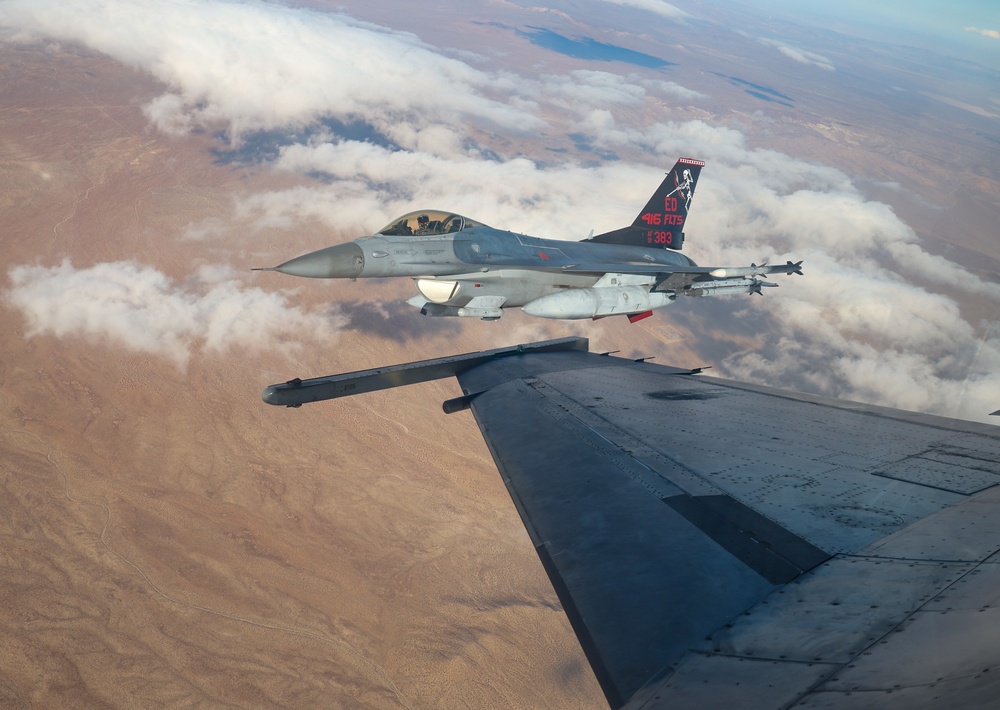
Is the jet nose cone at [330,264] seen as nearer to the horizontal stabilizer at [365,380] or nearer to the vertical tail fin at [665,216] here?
the horizontal stabilizer at [365,380]

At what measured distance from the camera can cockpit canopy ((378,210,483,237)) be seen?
20406 mm

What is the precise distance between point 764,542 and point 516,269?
55.1ft

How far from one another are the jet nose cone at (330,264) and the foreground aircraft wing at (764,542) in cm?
576

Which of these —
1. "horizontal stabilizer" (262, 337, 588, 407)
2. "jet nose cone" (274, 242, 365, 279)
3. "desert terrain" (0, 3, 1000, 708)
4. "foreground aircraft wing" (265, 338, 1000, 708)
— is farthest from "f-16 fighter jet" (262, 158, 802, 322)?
"desert terrain" (0, 3, 1000, 708)

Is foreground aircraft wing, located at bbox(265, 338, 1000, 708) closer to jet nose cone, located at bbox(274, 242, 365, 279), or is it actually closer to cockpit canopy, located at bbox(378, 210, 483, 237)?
jet nose cone, located at bbox(274, 242, 365, 279)

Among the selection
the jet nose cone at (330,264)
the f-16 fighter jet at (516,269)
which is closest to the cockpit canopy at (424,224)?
the f-16 fighter jet at (516,269)

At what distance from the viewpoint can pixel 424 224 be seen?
20875 millimetres

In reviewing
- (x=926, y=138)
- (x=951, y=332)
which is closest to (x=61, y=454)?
(x=951, y=332)

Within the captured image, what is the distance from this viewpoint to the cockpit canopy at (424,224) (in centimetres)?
2041

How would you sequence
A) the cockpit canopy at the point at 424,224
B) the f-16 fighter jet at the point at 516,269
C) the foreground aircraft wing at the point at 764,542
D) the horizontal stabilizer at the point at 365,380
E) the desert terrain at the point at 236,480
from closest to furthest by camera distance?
the foreground aircraft wing at the point at 764,542
the horizontal stabilizer at the point at 365,380
the f-16 fighter jet at the point at 516,269
the cockpit canopy at the point at 424,224
the desert terrain at the point at 236,480

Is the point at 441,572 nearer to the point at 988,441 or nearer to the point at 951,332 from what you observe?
the point at 988,441

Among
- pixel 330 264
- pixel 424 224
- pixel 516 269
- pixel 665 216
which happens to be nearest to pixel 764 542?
pixel 330 264

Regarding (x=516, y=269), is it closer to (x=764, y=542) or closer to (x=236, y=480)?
(x=764, y=542)

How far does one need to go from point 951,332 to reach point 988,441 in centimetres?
14397
